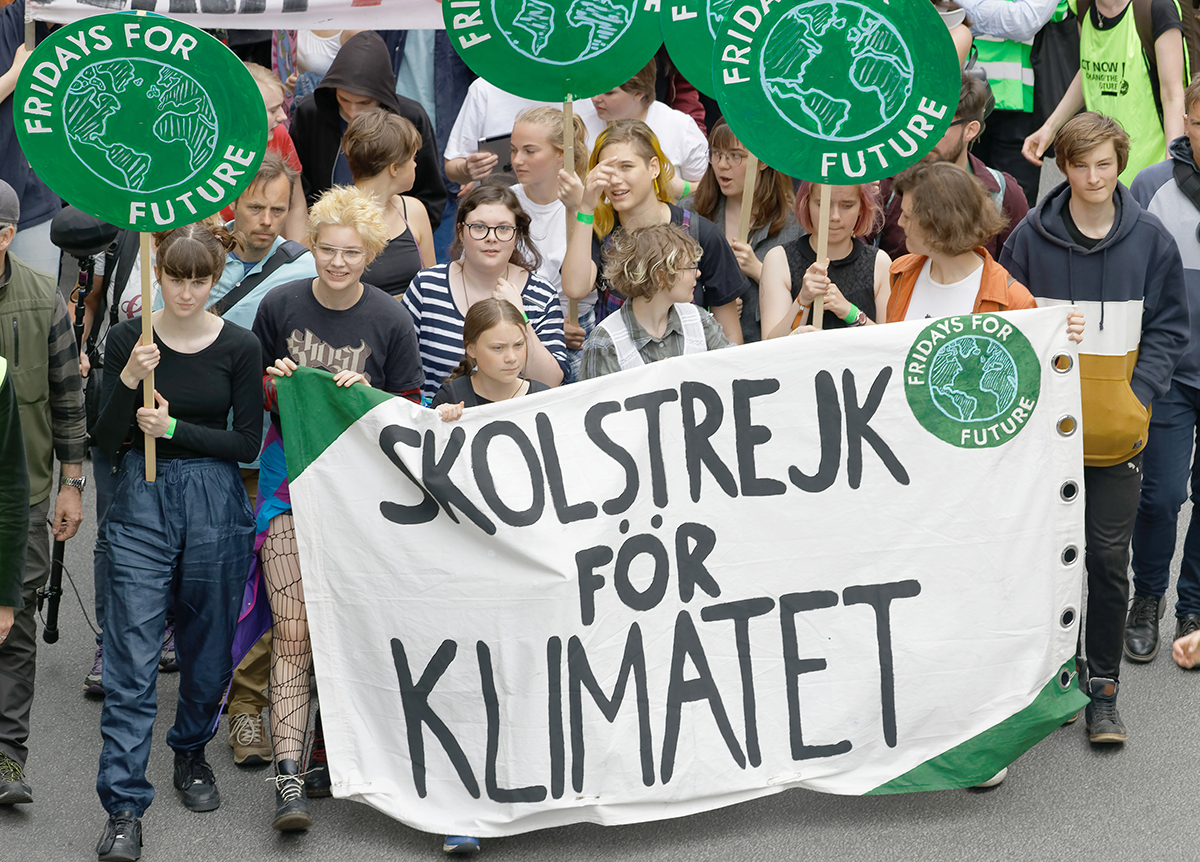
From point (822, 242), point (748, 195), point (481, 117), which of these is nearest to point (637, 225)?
point (748, 195)

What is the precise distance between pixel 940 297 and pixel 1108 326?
Answer: 0.58 meters

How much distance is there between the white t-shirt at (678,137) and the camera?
7109mm

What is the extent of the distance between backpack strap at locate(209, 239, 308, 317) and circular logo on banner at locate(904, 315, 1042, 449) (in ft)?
7.70

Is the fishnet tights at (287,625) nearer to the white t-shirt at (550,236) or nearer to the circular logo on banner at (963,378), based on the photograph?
the white t-shirt at (550,236)

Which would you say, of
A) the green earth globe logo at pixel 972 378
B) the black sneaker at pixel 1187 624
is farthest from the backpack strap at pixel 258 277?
the black sneaker at pixel 1187 624

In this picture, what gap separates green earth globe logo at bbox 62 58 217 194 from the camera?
4.34 meters

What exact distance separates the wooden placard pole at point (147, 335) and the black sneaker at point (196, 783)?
991mm

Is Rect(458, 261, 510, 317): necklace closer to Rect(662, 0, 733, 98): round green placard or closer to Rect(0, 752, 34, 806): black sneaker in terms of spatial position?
Rect(662, 0, 733, 98): round green placard

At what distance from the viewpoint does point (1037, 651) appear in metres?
4.70

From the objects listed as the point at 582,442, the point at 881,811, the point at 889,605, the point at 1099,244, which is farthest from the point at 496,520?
the point at 1099,244

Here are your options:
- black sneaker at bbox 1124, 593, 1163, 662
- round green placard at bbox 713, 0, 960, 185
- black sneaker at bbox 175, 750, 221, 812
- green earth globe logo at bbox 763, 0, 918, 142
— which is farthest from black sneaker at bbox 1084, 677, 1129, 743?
black sneaker at bbox 175, 750, 221, 812

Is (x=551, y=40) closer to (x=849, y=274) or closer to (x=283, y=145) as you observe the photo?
(x=849, y=274)

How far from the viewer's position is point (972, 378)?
15.2 ft

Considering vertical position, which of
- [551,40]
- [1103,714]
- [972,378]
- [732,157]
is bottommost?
[1103,714]
